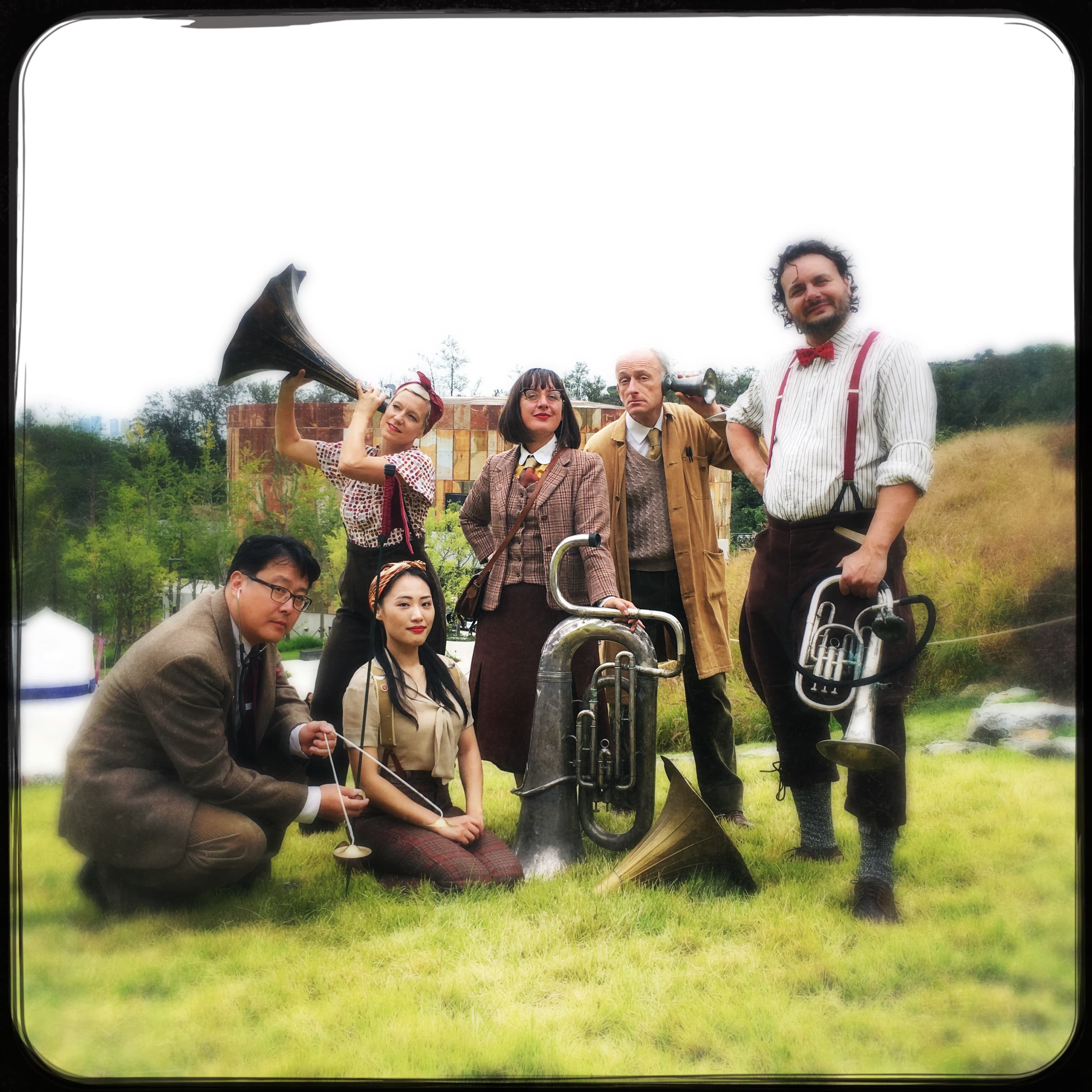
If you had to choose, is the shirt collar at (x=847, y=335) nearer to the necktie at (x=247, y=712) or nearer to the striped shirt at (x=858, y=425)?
the striped shirt at (x=858, y=425)

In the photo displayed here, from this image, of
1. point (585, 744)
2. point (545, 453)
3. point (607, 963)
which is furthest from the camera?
point (545, 453)

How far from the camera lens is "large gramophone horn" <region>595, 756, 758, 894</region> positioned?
300cm

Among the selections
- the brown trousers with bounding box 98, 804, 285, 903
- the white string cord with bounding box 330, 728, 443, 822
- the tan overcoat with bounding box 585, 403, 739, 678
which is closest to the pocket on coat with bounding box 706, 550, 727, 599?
the tan overcoat with bounding box 585, 403, 739, 678

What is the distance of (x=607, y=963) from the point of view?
2941 millimetres

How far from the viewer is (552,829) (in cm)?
306

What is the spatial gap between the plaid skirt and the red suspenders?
59.8 inches

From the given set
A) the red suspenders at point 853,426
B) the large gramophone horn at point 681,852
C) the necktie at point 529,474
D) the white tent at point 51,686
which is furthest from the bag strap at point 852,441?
the white tent at point 51,686

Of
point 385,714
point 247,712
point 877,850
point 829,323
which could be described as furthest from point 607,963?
point 829,323

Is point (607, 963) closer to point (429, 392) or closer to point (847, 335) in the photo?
point (429, 392)

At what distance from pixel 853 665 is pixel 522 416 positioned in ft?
4.31

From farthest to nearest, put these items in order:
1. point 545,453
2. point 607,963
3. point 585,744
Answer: point 545,453, point 585,744, point 607,963

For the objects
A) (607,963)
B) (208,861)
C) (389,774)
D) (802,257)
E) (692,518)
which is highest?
(802,257)

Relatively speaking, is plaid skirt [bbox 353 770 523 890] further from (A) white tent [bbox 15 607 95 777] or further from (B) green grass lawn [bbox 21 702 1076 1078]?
(A) white tent [bbox 15 607 95 777]

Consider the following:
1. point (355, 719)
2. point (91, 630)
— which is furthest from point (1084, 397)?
point (91, 630)
